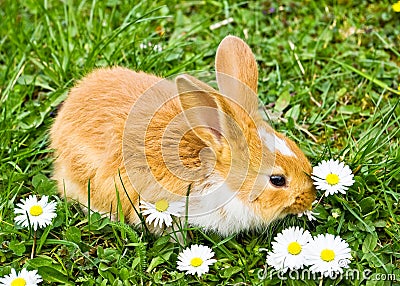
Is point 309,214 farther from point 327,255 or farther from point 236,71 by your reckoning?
point 236,71

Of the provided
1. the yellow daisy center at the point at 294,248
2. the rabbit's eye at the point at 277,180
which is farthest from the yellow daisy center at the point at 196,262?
the rabbit's eye at the point at 277,180

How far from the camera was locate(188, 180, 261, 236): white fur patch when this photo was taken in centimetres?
413

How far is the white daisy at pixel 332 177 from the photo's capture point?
414 cm

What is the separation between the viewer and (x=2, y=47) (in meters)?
5.75

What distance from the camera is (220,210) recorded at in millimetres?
4156

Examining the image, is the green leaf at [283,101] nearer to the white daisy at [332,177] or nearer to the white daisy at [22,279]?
the white daisy at [332,177]

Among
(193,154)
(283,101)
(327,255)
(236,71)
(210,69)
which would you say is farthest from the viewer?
(210,69)

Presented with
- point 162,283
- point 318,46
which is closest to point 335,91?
point 318,46

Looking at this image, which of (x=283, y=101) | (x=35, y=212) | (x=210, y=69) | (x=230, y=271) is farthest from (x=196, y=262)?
(x=210, y=69)

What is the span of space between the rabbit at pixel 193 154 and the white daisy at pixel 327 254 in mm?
229

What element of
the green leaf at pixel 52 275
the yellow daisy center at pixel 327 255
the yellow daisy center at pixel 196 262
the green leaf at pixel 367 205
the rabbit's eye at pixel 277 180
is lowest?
the green leaf at pixel 52 275

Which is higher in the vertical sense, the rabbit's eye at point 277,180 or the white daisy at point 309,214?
the rabbit's eye at point 277,180

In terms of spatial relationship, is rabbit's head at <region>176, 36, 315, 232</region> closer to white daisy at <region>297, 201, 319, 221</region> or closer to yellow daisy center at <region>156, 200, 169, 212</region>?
white daisy at <region>297, 201, 319, 221</region>

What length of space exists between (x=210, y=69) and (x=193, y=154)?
156 centimetres
